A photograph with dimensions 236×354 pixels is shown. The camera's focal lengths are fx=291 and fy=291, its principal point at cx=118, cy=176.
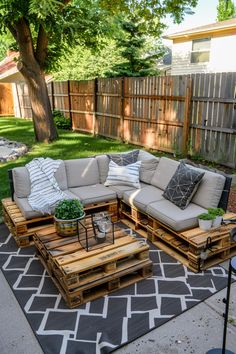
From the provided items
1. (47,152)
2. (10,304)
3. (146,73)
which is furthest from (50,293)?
(146,73)

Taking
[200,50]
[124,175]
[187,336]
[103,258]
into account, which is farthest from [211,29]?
[187,336]

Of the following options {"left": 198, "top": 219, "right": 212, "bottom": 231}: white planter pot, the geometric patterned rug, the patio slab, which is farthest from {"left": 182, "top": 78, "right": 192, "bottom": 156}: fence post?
the patio slab

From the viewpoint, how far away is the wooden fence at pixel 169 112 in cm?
618

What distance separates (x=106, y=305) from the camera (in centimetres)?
274

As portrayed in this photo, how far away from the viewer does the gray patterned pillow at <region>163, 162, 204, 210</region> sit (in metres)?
3.67

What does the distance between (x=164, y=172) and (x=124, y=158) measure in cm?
77

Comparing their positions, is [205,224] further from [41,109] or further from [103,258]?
[41,109]

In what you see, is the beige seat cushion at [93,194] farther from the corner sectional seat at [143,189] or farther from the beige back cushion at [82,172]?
the beige back cushion at [82,172]

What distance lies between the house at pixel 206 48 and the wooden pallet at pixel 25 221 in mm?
10296

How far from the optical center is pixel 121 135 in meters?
9.35

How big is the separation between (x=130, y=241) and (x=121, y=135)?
21.4 feet

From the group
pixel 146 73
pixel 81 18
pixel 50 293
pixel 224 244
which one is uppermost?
pixel 81 18

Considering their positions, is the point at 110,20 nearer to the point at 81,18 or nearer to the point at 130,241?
the point at 81,18

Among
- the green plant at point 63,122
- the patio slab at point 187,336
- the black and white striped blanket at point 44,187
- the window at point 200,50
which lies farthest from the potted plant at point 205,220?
the window at point 200,50
